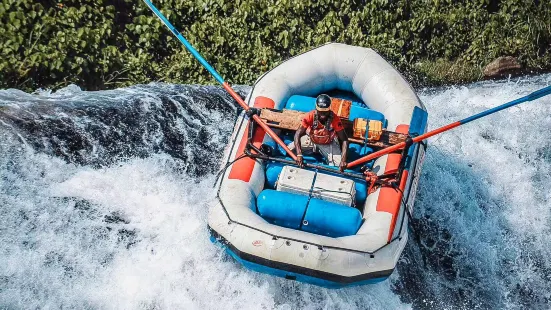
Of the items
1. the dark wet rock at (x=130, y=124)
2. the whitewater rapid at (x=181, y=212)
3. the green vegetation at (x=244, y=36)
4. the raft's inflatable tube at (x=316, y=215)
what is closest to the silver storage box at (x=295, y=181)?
the raft's inflatable tube at (x=316, y=215)

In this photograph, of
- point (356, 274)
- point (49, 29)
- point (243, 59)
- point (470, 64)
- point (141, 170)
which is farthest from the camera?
point (470, 64)

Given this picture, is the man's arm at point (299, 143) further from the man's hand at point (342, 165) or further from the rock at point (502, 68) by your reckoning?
the rock at point (502, 68)

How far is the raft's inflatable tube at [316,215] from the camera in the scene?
5.64 m

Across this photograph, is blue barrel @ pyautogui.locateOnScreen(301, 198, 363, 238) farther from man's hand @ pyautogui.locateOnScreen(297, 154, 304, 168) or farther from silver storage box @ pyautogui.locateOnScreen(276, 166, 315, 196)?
man's hand @ pyautogui.locateOnScreen(297, 154, 304, 168)

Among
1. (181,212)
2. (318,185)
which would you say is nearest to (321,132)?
(318,185)

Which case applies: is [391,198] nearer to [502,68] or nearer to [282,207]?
[282,207]

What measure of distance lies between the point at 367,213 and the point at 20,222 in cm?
328

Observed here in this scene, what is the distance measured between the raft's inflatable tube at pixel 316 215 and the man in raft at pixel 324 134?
436 millimetres

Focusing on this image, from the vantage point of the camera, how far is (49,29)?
9.03 m

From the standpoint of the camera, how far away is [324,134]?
6.48 meters

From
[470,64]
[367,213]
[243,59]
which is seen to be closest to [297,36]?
[243,59]

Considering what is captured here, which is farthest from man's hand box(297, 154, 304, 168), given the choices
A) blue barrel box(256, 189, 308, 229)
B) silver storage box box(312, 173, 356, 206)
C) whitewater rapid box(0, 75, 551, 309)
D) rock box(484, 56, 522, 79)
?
rock box(484, 56, 522, 79)

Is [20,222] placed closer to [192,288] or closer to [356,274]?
[192,288]

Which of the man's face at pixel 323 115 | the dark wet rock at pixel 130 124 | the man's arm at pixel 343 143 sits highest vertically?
the man's face at pixel 323 115
